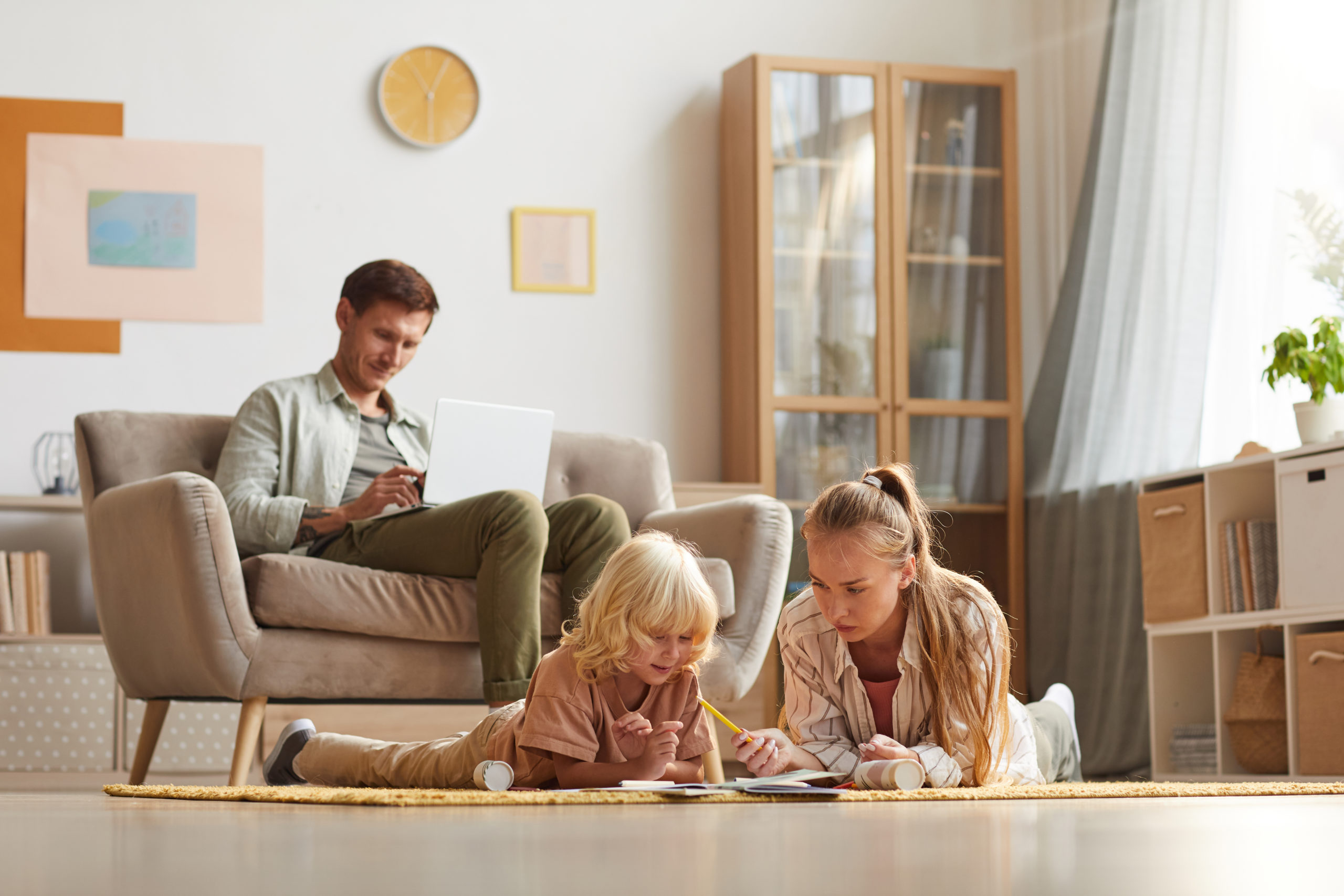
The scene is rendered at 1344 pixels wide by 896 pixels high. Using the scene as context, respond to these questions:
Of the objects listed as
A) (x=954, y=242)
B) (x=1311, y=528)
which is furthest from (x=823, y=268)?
(x=1311, y=528)

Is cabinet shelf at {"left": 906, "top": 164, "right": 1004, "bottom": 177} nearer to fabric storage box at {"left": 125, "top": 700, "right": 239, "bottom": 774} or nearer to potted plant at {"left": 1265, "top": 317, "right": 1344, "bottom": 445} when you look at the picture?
potted plant at {"left": 1265, "top": 317, "right": 1344, "bottom": 445}

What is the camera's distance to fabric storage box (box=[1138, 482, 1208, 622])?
3168mm

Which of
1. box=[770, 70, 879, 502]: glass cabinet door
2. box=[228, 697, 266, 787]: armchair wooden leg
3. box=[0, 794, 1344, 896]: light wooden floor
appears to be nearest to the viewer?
box=[0, 794, 1344, 896]: light wooden floor

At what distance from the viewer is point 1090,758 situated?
3.62m

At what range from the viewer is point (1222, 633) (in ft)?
10.2

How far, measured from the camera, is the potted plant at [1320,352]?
115 inches

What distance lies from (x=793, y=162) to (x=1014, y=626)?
147cm

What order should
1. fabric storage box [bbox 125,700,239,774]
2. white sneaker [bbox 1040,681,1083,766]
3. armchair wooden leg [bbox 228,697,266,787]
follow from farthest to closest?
1. fabric storage box [bbox 125,700,239,774]
2. white sneaker [bbox 1040,681,1083,766]
3. armchair wooden leg [bbox 228,697,266,787]

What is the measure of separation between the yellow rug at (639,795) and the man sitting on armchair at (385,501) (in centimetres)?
82

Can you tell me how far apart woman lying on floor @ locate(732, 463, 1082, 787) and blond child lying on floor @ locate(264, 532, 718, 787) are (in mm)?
116

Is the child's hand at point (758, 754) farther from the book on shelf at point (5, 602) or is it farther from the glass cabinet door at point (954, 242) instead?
the glass cabinet door at point (954, 242)

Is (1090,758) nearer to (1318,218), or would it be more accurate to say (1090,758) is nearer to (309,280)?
(1318,218)

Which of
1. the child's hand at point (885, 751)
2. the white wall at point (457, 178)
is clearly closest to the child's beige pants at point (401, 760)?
the child's hand at point (885, 751)

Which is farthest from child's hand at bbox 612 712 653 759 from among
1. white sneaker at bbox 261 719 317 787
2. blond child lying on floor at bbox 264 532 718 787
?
white sneaker at bbox 261 719 317 787
